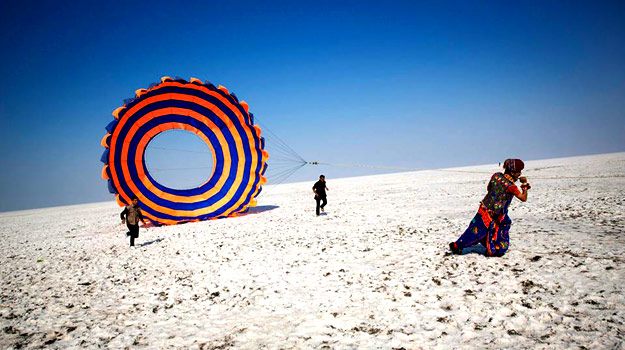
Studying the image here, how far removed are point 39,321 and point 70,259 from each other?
4916 millimetres

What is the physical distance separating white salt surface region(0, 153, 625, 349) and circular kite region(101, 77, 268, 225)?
3.09 metres

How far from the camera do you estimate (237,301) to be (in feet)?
17.6

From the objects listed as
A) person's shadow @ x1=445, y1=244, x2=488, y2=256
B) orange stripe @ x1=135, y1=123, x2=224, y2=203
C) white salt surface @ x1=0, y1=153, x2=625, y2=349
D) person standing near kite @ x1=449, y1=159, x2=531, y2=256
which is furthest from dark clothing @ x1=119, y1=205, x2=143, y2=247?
person standing near kite @ x1=449, y1=159, x2=531, y2=256

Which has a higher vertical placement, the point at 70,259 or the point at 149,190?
the point at 149,190

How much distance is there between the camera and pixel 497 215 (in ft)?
20.2

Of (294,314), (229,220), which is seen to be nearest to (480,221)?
(294,314)

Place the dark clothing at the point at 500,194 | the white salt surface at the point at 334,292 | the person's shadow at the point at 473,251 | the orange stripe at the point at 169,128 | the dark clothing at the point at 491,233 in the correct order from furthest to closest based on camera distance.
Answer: the orange stripe at the point at 169,128 → the person's shadow at the point at 473,251 → the dark clothing at the point at 491,233 → the dark clothing at the point at 500,194 → the white salt surface at the point at 334,292

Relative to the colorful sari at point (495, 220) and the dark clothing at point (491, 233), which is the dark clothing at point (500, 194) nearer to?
the colorful sari at point (495, 220)

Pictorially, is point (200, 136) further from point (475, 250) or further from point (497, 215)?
point (497, 215)

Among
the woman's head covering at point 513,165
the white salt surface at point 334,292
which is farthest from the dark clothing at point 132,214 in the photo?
the woman's head covering at point 513,165

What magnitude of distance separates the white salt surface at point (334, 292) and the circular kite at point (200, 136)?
3.09 meters

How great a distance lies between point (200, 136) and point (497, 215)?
1138 cm

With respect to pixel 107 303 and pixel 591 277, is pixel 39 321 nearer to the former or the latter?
pixel 107 303

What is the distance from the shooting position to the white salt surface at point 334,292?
13.1 feet
